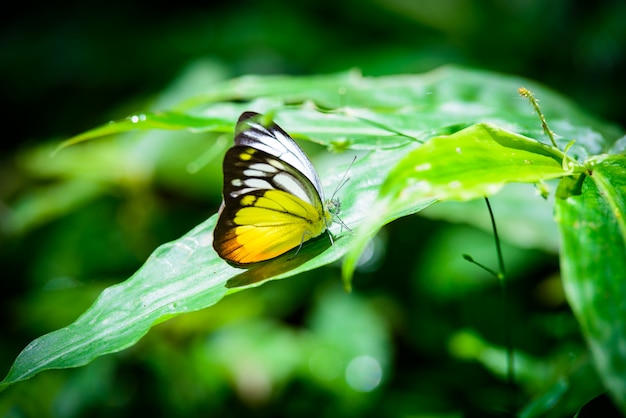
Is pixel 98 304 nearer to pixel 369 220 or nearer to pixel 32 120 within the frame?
pixel 369 220

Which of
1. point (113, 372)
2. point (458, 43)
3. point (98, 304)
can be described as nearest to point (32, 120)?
point (113, 372)

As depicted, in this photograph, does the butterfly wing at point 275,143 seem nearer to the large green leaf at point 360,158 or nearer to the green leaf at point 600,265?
the large green leaf at point 360,158

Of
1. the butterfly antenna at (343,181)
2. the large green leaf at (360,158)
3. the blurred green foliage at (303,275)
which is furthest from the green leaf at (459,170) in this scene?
the blurred green foliage at (303,275)

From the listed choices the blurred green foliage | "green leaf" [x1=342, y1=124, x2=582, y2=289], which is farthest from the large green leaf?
the blurred green foliage

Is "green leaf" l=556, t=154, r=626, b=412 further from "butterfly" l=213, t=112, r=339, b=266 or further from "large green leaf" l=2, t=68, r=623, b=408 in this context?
"butterfly" l=213, t=112, r=339, b=266

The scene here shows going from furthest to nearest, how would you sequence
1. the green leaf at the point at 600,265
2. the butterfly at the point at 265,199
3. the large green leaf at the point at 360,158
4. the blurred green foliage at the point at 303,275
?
1. the blurred green foliage at the point at 303,275
2. the butterfly at the point at 265,199
3. the large green leaf at the point at 360,158
4. the green leaf at the point at 600,265

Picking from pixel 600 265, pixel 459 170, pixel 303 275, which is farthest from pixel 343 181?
pixel 303 275
